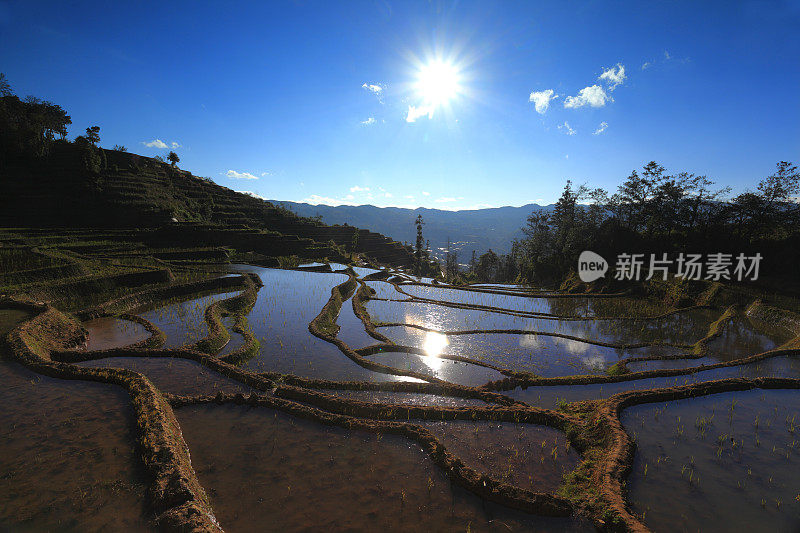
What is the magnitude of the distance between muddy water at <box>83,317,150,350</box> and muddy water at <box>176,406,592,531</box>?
7537 mm

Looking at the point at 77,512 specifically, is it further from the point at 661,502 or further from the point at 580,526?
the point at 661,502

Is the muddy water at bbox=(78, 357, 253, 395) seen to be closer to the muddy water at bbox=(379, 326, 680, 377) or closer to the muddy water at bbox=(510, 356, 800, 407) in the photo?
the muddy water at bbox=(379, 326, 680, 377)

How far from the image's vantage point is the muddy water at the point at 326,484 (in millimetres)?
4570

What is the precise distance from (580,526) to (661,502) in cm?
197

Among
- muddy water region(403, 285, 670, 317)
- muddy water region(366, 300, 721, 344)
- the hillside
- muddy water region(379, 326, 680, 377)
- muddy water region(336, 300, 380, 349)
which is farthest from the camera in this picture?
the hillside

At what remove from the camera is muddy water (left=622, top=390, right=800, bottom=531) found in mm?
5145

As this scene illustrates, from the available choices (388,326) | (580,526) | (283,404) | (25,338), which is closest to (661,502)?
(580,526)

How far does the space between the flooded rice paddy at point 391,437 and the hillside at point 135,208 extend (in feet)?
86.6

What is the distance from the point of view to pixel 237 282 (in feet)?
72.0

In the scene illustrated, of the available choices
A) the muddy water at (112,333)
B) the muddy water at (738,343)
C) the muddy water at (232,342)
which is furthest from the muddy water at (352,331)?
the muddy water at (738,343)

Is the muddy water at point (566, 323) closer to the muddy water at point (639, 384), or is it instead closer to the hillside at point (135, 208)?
the muddy water at point (639, 384)

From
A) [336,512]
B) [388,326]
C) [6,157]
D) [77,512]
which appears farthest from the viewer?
[6,157]

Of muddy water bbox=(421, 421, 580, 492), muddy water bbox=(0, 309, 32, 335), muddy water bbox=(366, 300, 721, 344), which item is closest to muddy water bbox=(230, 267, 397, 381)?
muddy water bbox=(421, 421, 580, 492)

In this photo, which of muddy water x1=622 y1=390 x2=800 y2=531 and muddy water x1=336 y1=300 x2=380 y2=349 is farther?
muddy water x1=336 y1=300 x2=380 y2=349
